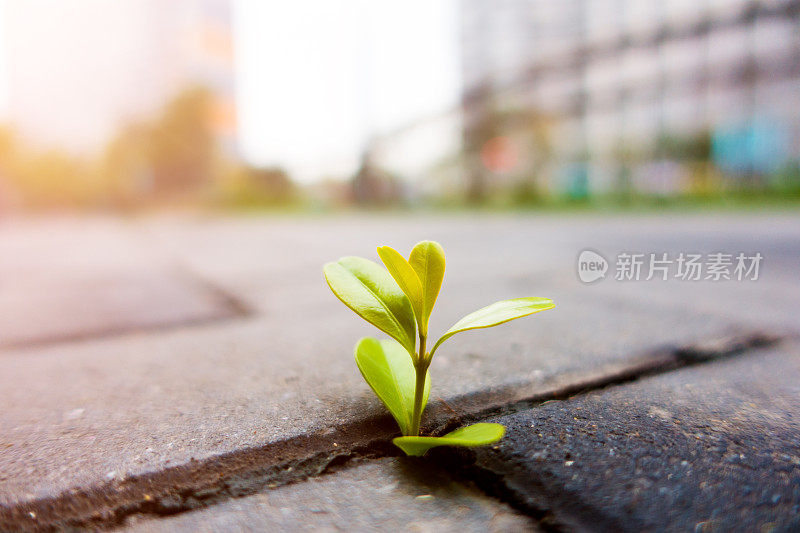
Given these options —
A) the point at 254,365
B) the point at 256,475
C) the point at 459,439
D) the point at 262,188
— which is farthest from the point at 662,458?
the point at 262,188

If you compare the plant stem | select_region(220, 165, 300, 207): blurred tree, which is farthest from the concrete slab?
select_region(220, 165, 300, 207): blurred tree

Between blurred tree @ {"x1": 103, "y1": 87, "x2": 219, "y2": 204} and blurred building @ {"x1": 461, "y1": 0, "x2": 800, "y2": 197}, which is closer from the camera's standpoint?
blurred building @ {"x1": 461, "y1": 0, "x2": 800, "y2": 197}

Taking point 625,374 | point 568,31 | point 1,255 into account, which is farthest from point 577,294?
point 568,31

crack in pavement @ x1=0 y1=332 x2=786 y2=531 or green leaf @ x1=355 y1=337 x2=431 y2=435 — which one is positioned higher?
green leaf @ x1=355 y1=337 x2=431 y2=435

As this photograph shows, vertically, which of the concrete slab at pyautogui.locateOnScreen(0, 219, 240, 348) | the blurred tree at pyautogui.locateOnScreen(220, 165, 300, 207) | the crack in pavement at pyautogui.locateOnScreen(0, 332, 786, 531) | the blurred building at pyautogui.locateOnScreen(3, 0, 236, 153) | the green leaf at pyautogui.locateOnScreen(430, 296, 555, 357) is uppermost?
the blurred building at pyautogui.locateOnScreen(3, 0, 236, 153)

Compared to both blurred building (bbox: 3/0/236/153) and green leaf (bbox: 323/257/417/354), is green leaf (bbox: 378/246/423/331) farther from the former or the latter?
blurred building (bbox: 3/0/236/153)

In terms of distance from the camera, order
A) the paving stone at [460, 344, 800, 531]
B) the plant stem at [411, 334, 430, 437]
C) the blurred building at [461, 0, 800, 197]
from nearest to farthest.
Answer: the paving stone at [460, 344, 800, 531] → the plant stem at [411, 334, 430, 437] → the blurred building at [461, 0, 800, 197]
